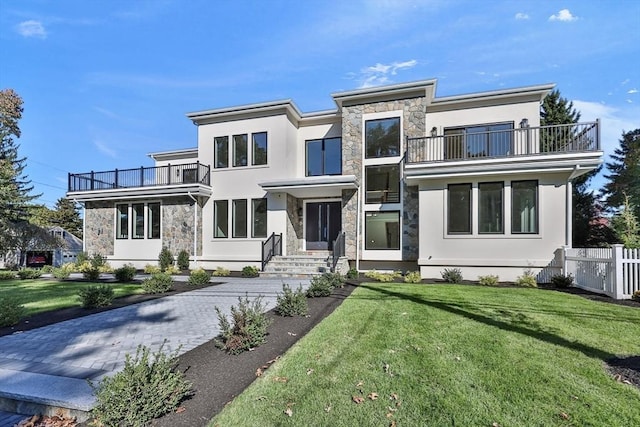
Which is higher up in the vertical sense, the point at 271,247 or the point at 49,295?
the point at 271,247

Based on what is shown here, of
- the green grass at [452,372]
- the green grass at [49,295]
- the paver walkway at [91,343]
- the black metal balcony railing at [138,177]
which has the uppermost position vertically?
the black metal balcony railing at [138,177]

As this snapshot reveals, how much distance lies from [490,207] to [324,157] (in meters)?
7.87

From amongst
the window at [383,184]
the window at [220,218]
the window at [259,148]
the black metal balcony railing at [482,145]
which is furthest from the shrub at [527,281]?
the window at [220,218]

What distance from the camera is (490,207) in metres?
11.9

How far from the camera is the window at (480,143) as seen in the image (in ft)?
42.5

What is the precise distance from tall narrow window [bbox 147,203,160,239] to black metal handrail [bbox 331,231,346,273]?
9956mm

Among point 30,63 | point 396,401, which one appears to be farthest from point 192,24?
point 396,401

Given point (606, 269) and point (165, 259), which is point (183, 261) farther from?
point (606, 269)

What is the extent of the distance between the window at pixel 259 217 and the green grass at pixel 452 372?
391 inches

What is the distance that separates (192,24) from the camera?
12281 millimetres

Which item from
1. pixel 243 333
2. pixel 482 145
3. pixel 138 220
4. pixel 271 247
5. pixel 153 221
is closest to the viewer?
pixel 243 333

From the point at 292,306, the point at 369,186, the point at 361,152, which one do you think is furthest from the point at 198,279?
the point at 361,152

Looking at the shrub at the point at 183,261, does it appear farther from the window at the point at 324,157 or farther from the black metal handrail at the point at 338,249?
the black metal handrail at the point at 338,249

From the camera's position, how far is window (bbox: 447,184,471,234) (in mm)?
12031
